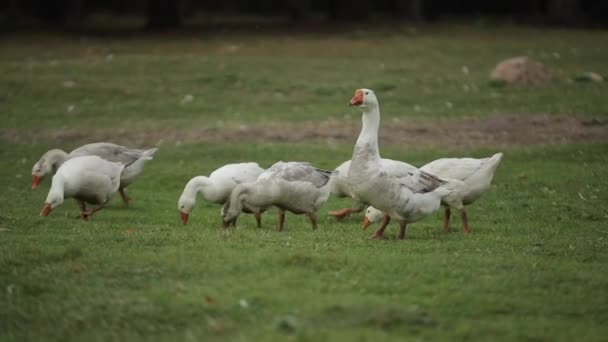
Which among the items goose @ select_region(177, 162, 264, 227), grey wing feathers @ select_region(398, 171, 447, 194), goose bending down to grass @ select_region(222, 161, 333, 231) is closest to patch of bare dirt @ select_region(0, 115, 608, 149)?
goose @ select_region(177, 162, 264, 227)

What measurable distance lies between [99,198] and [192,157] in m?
5.93

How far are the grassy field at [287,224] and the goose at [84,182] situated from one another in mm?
323

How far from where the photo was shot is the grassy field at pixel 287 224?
28.3ft

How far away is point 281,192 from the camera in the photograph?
1304 cm

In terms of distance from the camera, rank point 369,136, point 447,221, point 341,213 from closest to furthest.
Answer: point 369,136 < point 447,221 < point 341,213

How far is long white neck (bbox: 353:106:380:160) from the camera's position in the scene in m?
11.5

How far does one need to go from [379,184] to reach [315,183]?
2.10 m

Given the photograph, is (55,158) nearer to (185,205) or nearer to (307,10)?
(185,205)

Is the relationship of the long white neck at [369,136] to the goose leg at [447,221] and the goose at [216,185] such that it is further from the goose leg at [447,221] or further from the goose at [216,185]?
the goose at [216,185]

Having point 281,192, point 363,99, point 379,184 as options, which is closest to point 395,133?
point 281,192

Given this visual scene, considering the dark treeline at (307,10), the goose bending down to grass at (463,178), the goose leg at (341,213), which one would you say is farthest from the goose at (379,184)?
the dark treeline at (307,10)

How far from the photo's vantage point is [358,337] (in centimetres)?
793

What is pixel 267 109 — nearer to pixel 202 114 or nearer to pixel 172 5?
pixel 202 114

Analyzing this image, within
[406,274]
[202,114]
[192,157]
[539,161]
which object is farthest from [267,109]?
[406,274]
